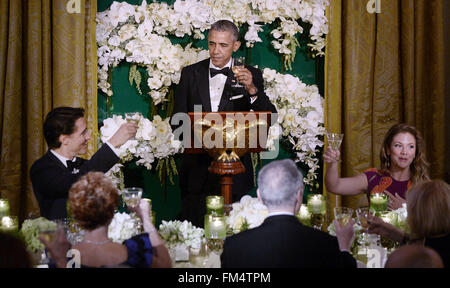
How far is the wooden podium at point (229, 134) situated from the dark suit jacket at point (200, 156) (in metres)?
0.91

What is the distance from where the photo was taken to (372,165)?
15.4 feet

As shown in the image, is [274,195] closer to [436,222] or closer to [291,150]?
[436,222]

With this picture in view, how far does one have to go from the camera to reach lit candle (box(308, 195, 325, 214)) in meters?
2.87

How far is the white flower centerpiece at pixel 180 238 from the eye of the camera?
2.47 m

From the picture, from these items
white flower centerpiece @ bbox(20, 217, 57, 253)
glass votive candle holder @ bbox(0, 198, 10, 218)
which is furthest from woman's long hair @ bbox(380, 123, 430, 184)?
glass votive candle holder @ bbox(0, 198, 10, 218)

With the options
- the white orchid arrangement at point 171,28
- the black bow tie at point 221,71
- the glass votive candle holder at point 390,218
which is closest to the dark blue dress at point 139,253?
the glass votive candle holder at point 390,218

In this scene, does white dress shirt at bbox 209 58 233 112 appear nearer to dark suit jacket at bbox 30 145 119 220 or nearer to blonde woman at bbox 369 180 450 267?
dark suit jacket at bbox 30 145 119 220

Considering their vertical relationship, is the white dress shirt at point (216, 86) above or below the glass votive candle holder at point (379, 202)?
above

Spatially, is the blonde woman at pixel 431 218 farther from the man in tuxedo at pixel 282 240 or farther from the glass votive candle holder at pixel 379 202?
the glass votive candle holder at pixel 379 202

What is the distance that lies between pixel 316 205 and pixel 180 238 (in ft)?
2.72

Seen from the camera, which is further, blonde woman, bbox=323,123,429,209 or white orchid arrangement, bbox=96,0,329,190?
white orchid arrangement, bbox=96,0,329,190

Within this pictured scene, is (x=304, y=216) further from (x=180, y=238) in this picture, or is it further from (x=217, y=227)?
(x=180, y=238)

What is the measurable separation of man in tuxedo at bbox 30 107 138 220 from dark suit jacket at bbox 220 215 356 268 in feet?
3.97
